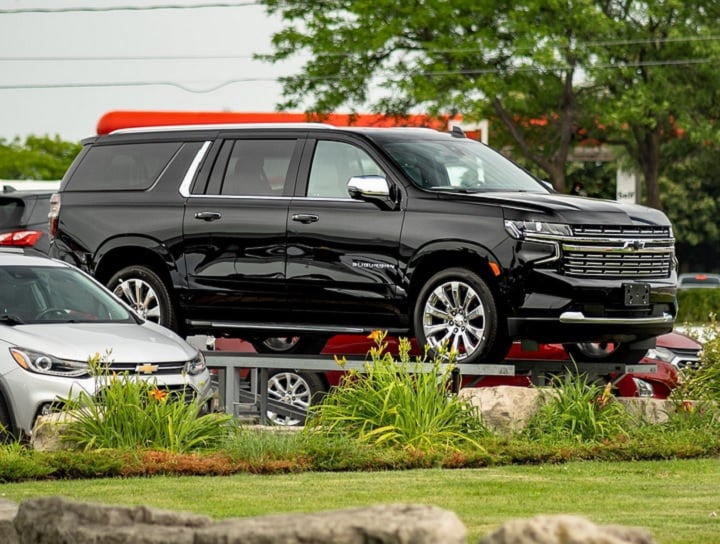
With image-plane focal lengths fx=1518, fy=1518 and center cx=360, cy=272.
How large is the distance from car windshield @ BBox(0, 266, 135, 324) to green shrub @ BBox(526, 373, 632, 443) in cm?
364

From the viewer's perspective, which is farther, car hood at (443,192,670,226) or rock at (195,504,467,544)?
car hood at (443,192,670,226)

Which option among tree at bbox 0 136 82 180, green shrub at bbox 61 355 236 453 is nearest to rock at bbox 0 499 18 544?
green shrub at bbox 61 355 236 453

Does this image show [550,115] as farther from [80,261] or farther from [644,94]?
[80,261]

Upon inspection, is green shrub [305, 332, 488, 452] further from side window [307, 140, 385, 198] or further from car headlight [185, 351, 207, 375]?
side window [307, 140, 385, 198]

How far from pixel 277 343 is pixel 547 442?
4.36m

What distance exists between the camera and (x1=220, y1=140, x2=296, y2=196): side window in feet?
42.4

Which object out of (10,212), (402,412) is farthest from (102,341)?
(10,212)

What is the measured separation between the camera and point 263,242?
12.7 meters

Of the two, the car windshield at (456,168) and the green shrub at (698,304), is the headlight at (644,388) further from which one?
the green shrub at (698,304)

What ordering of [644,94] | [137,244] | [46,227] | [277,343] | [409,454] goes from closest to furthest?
[409,454], [137,244], [277,343], [46,227], [644,94]

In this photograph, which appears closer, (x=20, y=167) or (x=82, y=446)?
(x=82, y=446)

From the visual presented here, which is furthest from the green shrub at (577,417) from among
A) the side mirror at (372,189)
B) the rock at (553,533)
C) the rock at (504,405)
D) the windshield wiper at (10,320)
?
the rock at (553,533)

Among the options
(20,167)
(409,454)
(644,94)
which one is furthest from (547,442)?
(20,167)

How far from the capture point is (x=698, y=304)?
3162cm
